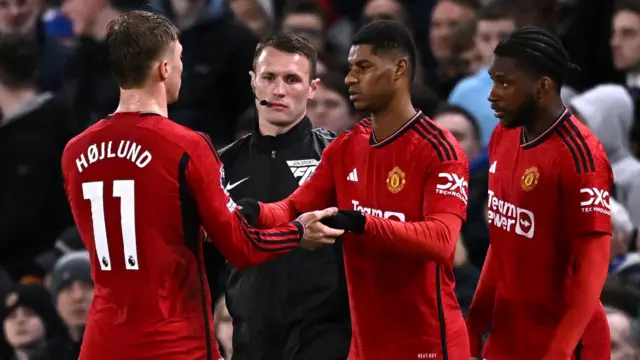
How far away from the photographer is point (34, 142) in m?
9.83

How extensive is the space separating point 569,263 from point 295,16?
5902 millimetres

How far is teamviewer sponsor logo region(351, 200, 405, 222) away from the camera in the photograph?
5.96 meters

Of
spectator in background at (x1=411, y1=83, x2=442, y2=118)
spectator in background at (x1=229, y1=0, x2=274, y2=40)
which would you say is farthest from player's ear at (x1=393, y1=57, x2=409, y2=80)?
spectator in background at (x1=229, y1=0, x2=274, y2=40)

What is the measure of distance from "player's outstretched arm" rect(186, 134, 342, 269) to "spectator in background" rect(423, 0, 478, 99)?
5229 mm

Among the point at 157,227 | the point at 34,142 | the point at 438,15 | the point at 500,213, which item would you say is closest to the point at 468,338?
the point at 500,213

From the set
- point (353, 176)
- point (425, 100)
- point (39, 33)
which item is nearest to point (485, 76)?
point (425, 100)

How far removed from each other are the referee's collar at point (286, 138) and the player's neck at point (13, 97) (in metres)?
3.67

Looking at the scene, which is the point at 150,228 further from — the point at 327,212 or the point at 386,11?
the point at 386,11

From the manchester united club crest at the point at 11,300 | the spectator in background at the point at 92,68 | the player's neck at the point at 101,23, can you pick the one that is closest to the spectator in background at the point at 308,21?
the spectator in background at the point at 92,68

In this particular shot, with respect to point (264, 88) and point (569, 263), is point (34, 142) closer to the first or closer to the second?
point (264, 88)

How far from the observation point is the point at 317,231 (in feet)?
19.2

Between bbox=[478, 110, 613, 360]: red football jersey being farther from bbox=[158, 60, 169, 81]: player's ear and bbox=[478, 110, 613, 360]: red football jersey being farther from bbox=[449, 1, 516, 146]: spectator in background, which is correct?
bbox=[449, 1, 516, 146]: spectator in background

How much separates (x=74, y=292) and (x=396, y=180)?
3.54 m

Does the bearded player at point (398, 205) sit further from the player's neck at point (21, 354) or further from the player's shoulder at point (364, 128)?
the player's neck at point (21, 354)
